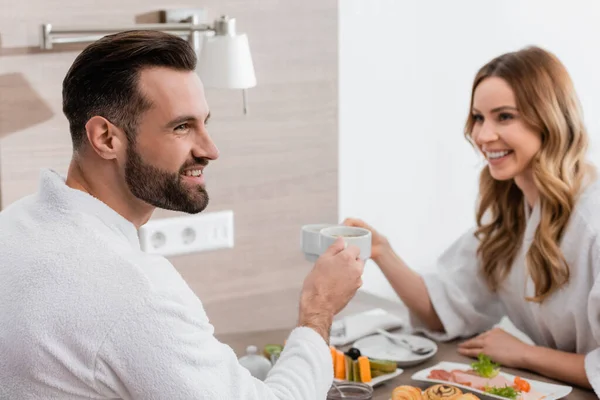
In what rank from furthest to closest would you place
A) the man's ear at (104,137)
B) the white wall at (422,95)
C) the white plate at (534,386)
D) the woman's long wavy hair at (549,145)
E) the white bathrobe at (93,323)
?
the white wall at (422,95)
the woman's long wavy hair at (549,145)
the white plate at (534,386)
the man's ear at (104,137)
the white bathrobe at (93,323)

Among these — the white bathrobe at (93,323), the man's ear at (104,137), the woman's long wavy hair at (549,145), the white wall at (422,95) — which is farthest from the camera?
the white wall at (422,95)

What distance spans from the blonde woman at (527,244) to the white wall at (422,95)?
0.99 meters

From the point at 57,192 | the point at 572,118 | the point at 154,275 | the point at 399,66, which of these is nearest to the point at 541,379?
the point at 572,118

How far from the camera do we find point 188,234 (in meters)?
2.36

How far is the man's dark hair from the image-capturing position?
1.37 metres

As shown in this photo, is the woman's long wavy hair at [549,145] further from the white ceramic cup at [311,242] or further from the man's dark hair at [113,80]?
the man's dark hair at [113,80]

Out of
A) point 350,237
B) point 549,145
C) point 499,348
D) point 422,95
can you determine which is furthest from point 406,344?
point 422,95

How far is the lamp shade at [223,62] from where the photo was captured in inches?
83.9

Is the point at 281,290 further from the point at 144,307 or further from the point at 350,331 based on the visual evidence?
the point at 144,307

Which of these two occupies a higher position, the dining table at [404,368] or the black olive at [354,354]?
the black olive at [354,354]

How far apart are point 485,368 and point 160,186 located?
0.86 m

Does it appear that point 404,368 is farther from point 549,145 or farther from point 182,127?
point 182,127

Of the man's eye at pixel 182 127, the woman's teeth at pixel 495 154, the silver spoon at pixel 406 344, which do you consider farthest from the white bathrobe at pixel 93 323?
the woman's teeth at pixel 495 154

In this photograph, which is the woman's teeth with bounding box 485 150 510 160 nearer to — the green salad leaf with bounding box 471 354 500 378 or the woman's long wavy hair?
the woman's long wavy hair
